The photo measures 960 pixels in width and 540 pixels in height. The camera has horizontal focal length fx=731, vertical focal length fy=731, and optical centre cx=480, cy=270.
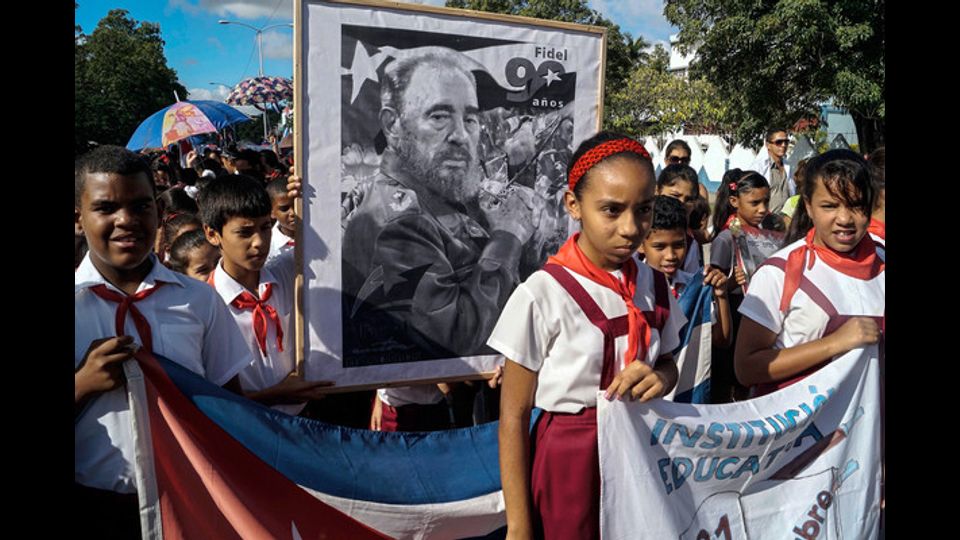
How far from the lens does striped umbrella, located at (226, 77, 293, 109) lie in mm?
20438

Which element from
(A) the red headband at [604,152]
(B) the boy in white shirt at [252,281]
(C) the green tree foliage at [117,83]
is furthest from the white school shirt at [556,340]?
(C) the green tree foliage at [117,83]

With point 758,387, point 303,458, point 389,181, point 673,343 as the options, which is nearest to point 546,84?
point 389,181

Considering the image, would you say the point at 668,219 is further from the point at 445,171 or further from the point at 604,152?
the point at 604,152

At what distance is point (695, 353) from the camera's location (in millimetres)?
2846

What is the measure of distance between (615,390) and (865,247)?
4.35 ft

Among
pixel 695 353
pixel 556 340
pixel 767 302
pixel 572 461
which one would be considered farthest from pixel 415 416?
pixel 767 302

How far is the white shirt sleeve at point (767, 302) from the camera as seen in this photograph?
2.68 meters

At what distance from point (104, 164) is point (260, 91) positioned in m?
19.6

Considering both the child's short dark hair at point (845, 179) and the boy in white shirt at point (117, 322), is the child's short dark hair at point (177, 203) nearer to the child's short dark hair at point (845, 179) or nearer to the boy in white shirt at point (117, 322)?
the boy in white shirt at point (117, 322)

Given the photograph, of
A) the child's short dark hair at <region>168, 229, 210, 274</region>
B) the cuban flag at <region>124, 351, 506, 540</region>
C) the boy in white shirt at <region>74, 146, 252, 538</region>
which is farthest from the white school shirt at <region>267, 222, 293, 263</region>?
the cuban flag at <region>124, 351, 506, 540</region>

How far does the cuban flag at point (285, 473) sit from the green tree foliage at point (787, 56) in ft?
59.0

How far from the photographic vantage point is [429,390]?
3453 millimetres

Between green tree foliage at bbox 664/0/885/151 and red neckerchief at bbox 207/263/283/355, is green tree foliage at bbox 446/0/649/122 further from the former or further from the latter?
red neckerchief at bbox 207/263/283/355
